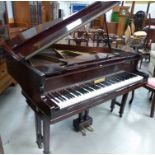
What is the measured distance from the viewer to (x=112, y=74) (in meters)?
1.90

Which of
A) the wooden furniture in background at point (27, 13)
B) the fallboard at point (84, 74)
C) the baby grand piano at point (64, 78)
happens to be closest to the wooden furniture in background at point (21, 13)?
the wooden furniture in background at point (27, 13)

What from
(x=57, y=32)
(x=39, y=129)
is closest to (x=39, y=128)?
(x=39, y=129)

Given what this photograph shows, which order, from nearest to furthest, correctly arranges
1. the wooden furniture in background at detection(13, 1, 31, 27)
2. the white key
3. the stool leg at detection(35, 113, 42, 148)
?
the white key → the stool leg at detection(35, 113, 42, 148) → the wooden furniture in background at detection(13, 1, 31, 27)

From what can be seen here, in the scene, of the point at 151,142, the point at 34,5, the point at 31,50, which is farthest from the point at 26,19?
the point at 151,142

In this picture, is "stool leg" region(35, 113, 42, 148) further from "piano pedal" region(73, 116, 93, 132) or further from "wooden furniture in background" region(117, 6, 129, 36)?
"wooden furniture in background" region(117, 6, 129, 36)

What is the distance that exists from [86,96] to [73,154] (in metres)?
0.75

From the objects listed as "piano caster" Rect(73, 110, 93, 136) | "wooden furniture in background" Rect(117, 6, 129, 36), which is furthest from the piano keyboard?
"wooden furniture in background" Rect(117, 6, 129, 36)

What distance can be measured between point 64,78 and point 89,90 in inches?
11.2

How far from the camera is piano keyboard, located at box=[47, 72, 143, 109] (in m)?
1.41

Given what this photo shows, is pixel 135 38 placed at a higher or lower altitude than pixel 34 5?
lower

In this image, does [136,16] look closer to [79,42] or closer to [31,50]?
[79,42]

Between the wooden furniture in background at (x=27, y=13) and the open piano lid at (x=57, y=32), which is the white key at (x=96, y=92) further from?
the wooden furniture in background at (x=27, y=13)

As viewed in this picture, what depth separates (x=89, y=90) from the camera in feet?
5.26

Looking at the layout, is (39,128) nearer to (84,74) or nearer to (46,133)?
(46,133)
